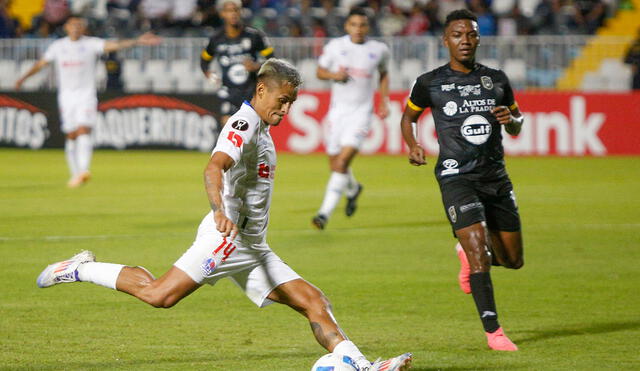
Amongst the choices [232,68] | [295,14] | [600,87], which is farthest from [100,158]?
[600,87]

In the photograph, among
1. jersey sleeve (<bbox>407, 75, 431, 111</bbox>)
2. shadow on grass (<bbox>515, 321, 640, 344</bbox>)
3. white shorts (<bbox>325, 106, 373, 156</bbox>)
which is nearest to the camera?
shadow on grass (<bbox>515, 321, 640, 344</bbox>)

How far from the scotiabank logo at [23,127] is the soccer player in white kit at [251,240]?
1947 cm

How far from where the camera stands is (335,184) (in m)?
12.7

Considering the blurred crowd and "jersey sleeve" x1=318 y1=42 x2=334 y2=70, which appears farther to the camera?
the blurred crowd

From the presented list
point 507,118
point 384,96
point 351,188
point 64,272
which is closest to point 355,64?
point 384,96

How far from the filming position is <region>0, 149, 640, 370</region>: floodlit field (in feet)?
21.4

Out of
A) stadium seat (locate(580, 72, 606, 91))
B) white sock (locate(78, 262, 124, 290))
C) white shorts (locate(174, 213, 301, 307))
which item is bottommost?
stadium seat (locate(580, 72, 606, 91))

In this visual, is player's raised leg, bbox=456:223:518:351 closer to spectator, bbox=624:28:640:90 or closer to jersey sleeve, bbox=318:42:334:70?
jersey sleeve, bbox=318:42:334:70

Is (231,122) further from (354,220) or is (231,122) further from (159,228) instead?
(354,220)

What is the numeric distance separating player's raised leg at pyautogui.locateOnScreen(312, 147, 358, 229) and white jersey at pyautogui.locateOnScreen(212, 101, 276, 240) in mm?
6430

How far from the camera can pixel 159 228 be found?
1238cm

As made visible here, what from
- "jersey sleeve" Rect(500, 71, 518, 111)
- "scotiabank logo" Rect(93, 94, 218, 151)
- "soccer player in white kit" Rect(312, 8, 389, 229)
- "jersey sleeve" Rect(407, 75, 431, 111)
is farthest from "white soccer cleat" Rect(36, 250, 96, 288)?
"scotiabank logo" Rect(93, 94, 218, 151)

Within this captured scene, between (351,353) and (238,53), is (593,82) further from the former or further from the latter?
(351,353)

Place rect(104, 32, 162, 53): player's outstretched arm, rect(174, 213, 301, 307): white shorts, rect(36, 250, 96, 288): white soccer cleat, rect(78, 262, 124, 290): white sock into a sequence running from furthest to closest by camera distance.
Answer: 1. rect(104, 32, 162, 53): player's outstretched arm
2. rect(36, 250, 96, 288): white soccer cleat
3. rect(78, 262, 124, 290): white sock
4. rect(174, 213, 301, 307): white shorts
